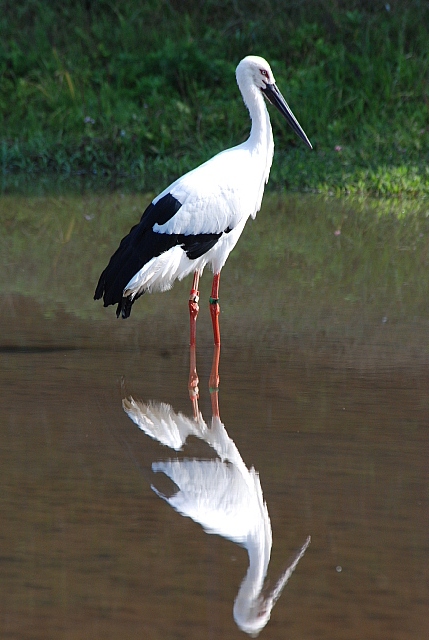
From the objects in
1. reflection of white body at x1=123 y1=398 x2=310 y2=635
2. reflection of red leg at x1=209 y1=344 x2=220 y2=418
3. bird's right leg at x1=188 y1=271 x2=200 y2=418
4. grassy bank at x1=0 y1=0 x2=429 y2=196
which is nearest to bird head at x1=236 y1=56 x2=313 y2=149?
bird's right leg at x1=188 y1=271 x2=200 y2=418

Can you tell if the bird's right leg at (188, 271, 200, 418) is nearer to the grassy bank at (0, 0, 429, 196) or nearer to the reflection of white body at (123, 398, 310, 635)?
the reflection of white body at (123, 398, 310, 635)

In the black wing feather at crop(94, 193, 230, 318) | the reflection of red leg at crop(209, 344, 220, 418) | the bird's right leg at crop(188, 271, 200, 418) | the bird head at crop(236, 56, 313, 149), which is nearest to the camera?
the reflection of red leg at crop(209, 344, 220, 418)

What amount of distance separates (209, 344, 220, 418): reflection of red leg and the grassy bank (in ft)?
17.4

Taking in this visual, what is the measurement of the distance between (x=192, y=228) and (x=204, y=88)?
27.1 ft

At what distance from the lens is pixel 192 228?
5633 millimetres

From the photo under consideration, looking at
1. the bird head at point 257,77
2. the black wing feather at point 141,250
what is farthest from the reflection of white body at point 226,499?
Result: the bird head at point 257,77

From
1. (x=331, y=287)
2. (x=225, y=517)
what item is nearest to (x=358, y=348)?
(x=331, y=287)

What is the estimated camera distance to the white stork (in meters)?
5.43

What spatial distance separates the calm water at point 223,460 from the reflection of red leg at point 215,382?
0.03 m

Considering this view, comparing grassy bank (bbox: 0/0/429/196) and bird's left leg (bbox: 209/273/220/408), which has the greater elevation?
bird's left leg (bbox: 209/273/220/408)

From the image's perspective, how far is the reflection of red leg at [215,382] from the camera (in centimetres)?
445

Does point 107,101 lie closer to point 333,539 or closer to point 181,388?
point 181,388

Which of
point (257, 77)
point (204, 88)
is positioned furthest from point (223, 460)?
point (204, 88)

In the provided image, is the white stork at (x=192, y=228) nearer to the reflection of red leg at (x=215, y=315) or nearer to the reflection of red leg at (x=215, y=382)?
the reflection of red leg at (x=215, y=315)
